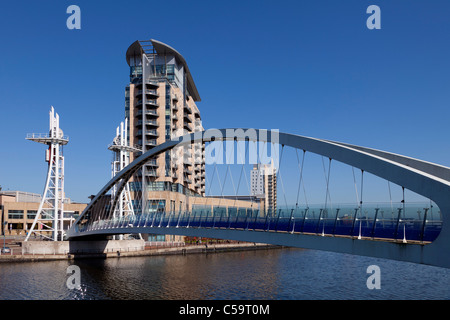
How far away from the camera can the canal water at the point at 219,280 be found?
30359 mm

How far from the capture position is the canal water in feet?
99.6

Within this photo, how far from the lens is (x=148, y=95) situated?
71.4 m

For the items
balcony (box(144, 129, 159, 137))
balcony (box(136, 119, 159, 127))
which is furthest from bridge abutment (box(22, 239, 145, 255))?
balcony (box(136, 119, 159, 127))

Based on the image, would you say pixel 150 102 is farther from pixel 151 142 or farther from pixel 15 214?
pixel 15 214

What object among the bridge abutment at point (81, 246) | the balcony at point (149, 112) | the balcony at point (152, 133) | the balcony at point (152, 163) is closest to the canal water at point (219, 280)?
the bridge abutment at point (81, 246)

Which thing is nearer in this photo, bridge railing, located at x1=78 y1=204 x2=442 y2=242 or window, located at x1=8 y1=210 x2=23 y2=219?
bridge railing, located at x1=78 y1=204 x2=442 y2=242

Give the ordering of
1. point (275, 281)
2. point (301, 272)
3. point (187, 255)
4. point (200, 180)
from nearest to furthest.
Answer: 1. point (275, 281)
2. point (301, 272)
3. point (187, 255)
4. point (200, 180)

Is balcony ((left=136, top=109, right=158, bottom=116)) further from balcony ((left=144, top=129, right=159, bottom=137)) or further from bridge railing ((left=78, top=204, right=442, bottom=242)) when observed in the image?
bridge railing ((left=78, top=204, right=442, bottom=242))

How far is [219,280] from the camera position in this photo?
36531mm

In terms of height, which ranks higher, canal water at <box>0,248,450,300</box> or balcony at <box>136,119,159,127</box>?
balcony at <box>136,119,159,127</box>

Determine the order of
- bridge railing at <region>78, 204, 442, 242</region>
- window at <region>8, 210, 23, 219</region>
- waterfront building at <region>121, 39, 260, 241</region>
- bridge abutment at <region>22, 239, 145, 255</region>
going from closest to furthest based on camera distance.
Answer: bridge railing at <region>78, 204, 442, 242</region> < bridge abutment at <region>22, 239, 145, 255</region> < waterfront building at <region>121, 39, 260, 241</region> < window at <region>8, 210, 23, 219</region>
